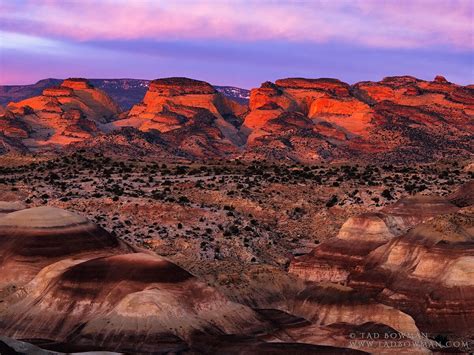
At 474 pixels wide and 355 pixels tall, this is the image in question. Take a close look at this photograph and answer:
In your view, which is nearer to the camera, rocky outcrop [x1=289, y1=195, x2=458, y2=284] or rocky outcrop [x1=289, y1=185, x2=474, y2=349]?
rocky outcrop [x1=289, y1=185, x2=474, y2=349]

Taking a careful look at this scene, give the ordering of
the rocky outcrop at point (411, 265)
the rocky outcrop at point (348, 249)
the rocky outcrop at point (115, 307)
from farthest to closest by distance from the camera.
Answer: the rocky outcrop at point (348, 249) < the rocky outcrop at point (411, 265) < the rocky outcrop at point (115, 307)

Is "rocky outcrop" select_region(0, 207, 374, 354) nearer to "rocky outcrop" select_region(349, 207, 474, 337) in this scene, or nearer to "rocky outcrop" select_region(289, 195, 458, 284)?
"rocky outcrop" select_region(349, 207, 474, 337)

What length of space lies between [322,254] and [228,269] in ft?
24.4

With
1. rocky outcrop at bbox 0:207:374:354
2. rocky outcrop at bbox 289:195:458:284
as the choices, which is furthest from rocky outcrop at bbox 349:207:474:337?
rocky outcrop at bbox 0:207:374:354

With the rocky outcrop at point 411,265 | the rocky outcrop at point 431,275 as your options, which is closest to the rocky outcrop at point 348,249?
the rocky outcrop at point 411,265

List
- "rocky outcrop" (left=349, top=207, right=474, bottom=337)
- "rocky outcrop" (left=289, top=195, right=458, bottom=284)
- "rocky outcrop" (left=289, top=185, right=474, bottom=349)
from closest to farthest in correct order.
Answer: "rocky outcrop" (left=349, top=207, right=474, bottom=337) < "rocky outcrop" (left=289, top=185, right=474, bottom=349) < "rocky outcrop" (left=289, top=195, right=458, bottom=284)

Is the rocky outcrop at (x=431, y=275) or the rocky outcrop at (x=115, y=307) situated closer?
the rocky outcrop at (x=115, y=307)

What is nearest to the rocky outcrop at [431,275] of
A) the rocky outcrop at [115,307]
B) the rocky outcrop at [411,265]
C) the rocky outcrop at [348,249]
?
the rocky outcrop at [411,265]

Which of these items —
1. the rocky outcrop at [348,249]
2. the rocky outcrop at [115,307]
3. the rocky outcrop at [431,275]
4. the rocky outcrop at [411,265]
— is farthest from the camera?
the rocky outcrop at [348,249]

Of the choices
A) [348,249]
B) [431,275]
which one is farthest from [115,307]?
[348,249]

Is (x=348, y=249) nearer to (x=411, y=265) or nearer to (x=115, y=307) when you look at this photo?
(x=411, y=265)

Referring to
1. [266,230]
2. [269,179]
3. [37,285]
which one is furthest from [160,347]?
[269,179]

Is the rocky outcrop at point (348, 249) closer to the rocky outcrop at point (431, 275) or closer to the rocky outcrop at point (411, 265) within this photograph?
the rocky outcrop at point (411, 265)

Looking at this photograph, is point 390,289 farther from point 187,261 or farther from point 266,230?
point 266,230
